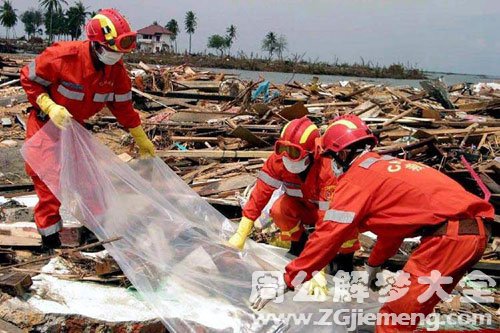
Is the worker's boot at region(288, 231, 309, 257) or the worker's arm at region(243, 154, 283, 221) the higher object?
the worker's arm at region(243, 154, 283, 221)

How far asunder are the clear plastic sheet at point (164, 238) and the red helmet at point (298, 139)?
2.67 feet

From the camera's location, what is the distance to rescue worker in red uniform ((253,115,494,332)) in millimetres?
2922

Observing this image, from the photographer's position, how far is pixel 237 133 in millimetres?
7465

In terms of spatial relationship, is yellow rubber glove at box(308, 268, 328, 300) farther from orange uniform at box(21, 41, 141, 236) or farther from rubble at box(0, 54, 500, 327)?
orange uniform at box(21, 41, 141, 236)

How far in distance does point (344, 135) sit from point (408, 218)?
60cm

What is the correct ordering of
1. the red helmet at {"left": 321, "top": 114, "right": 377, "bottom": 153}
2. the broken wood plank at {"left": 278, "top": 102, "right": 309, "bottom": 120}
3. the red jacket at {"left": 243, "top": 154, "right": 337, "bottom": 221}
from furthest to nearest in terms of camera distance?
the broken wood plank at {"left": 278, "top": 102, "right": 309, "bottom": 120} < the red jacket at {"left": 243, "top": 154, "right": 337, "bottom": 221} < the red helmet at {"left": 321, "top": 114, "right": 377, "bottom": 153}

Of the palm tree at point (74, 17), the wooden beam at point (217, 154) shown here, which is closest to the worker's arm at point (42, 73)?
the wooden beam at point (217, 154)

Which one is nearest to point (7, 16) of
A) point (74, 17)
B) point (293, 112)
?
point (74, 17)

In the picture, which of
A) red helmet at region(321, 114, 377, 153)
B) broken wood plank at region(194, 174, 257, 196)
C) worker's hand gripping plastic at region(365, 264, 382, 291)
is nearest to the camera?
red helmet at region(321, 114, 377, 153)

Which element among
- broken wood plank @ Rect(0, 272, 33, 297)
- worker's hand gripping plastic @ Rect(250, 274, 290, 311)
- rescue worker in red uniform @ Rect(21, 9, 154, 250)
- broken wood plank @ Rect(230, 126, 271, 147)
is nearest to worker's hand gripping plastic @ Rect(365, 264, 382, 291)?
worker's hand gripping plastic @ Rect(250, 274, 290, 311)

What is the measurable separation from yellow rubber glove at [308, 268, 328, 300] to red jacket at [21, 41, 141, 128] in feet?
7.46

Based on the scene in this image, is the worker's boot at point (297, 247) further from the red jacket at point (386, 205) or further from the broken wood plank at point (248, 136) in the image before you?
the broken wood plank at point (248, 136)

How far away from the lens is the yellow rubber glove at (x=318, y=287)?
11.5 feet

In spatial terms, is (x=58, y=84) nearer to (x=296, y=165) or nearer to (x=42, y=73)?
(x=42, y=73)
